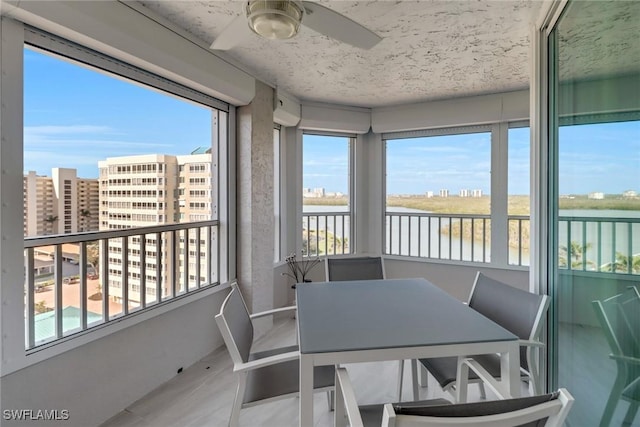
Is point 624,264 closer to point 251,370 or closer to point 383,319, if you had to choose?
point 383,319

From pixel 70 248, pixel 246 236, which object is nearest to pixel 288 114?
pixel 246 236

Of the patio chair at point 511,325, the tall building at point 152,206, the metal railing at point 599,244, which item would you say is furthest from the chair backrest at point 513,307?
the tall building at point 152,206

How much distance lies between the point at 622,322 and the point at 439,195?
3.13 m

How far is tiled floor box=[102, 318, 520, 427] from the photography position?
188 centimetres

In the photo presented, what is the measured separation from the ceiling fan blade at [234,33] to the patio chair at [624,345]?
5.97 ft

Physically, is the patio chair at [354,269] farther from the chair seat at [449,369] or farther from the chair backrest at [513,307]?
the chair seat at [449,369]

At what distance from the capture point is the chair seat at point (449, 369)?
154 cm

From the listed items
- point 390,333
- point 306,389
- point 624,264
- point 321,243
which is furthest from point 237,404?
point 321,243

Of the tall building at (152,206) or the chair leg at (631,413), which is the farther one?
the tall building at (152,206)

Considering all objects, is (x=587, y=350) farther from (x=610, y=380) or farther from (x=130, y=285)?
(x=130, y=285)

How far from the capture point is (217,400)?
2084 millimetres

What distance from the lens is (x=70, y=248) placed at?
6.07 ft

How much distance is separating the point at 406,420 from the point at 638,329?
35.3 inches

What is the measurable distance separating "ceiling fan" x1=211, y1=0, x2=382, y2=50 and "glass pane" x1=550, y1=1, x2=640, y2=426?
0.94 m
